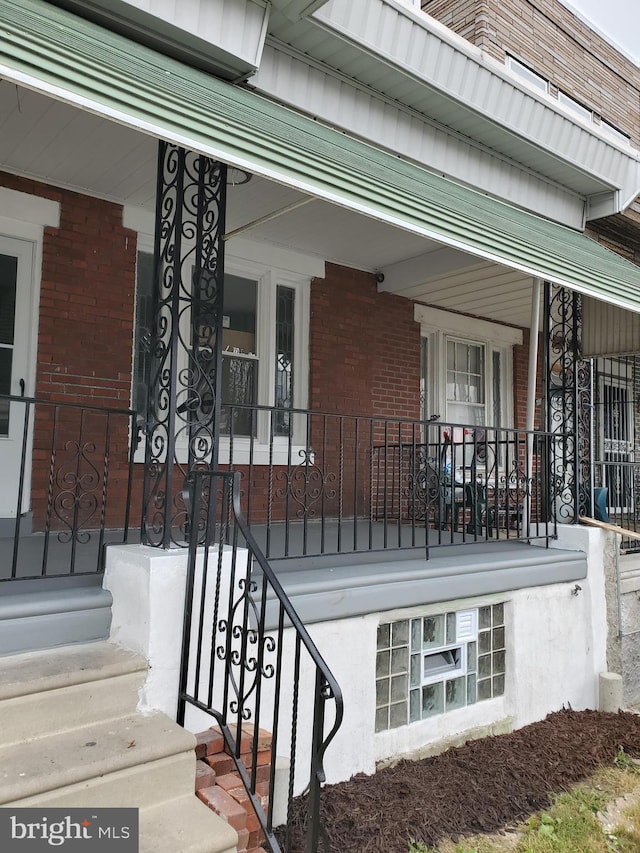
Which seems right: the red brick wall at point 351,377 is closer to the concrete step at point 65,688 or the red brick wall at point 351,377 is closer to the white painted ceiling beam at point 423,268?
the white painted ceiling beam at point 423,268

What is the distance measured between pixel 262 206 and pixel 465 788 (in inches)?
171

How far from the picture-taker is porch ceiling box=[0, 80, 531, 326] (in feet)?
13.9

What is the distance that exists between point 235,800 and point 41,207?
4.35 m

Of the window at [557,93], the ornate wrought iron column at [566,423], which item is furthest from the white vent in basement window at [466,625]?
the window at [557,93]

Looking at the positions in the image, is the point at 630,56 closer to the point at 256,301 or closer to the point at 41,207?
the point at 256,301

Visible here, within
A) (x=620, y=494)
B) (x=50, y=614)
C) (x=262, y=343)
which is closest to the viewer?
(x=50, y=614)

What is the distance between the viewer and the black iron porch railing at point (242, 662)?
2598 millimetres

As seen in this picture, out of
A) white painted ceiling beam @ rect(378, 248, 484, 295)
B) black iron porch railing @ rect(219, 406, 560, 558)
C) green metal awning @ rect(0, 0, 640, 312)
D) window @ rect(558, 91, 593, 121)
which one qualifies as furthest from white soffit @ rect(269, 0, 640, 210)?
window @ rect(558, 91, 593, 121)

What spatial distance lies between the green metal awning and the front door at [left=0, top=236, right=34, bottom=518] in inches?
81.9

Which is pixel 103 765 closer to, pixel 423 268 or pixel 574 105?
pixel 423 268

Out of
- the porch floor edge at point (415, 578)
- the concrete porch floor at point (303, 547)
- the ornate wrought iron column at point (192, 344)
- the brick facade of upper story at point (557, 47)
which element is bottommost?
the porch floor edge at point (415, 578)

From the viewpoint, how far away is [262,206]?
5297mm

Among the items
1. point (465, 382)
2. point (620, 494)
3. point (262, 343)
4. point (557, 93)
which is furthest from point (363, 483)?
point (557, 93)
